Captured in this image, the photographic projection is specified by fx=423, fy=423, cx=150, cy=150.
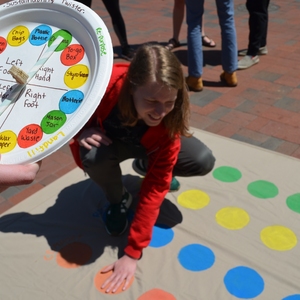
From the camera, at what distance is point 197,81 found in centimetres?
347

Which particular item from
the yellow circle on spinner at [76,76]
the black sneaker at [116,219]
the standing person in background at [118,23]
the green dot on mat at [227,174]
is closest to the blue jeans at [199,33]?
the standing person in background at [118,23]

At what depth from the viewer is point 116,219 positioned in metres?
Result: 2.06

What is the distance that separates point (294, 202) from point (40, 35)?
4.74ft

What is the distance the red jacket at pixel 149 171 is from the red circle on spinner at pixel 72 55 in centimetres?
41

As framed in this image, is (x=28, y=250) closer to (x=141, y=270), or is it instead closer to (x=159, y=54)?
(x=141, y=270)

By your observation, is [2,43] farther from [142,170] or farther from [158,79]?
[142,170]

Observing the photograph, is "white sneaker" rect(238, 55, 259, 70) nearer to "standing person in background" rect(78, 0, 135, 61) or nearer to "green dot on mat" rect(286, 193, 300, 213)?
"standing person in background" rect(78, 0, 135, 61)

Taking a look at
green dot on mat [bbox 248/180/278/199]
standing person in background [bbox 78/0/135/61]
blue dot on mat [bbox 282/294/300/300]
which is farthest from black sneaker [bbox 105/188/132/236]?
standing person in background [bbox 78/0/135/61]

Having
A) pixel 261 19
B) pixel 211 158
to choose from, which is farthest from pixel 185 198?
pixel 261 19

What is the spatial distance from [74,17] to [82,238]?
1049 mm

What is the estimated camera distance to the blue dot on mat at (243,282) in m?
1.70

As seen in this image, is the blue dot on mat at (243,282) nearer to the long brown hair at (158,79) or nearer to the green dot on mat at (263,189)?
the green dot on mat at (263,189)

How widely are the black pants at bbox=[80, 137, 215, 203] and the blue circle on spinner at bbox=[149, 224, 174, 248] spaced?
247 mm

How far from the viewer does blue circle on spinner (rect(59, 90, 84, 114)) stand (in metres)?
1.34
